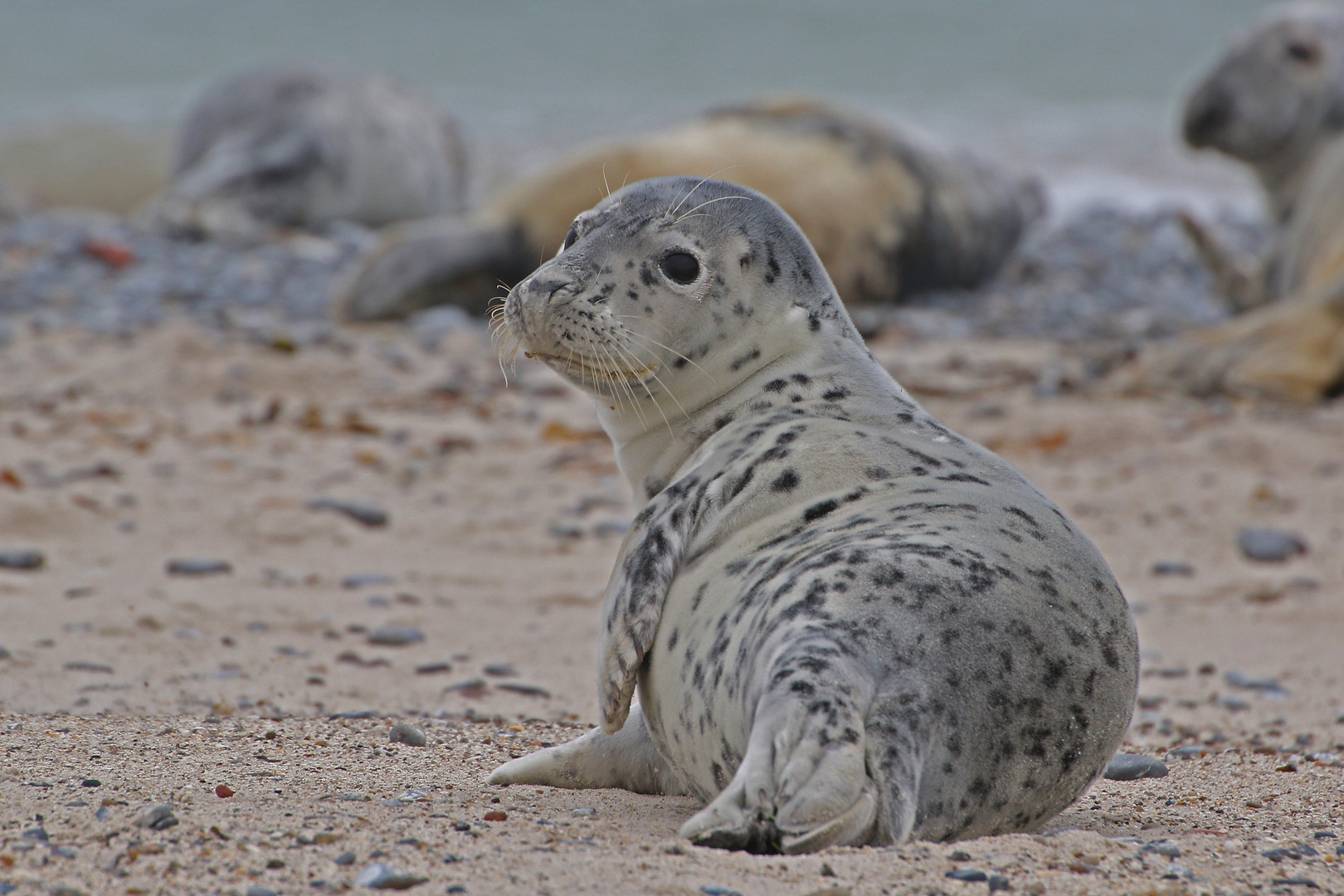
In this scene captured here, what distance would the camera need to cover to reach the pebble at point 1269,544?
5.16m

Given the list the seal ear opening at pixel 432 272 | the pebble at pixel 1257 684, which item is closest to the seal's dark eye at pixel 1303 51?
the seal ear opening at pixel 432 272

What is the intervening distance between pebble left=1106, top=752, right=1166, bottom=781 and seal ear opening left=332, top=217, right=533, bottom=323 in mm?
5861

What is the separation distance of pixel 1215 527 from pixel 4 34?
29127mm

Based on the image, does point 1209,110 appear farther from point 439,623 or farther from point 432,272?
point 439,623

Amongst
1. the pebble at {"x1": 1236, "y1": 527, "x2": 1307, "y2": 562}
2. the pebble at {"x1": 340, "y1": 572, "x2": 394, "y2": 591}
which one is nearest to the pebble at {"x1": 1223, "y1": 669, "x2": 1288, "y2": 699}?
the pebble at {"x1": 1236, "y1": 527, "x2": 1307, "y2": 562}

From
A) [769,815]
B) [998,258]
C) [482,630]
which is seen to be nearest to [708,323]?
[769,815]

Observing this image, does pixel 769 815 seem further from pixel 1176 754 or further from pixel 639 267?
pixel 1176 754

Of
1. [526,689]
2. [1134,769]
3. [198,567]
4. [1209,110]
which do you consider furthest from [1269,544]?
[1209,110]

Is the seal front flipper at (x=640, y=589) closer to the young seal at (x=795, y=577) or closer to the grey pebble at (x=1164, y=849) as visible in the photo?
the young seal at (x=795, y=577)

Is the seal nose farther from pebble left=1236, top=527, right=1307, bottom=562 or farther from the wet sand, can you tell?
pebble left=1236, top=527, right=1307, bottom=562

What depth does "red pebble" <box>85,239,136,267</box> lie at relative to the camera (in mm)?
9570

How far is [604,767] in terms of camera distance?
9.13 feet

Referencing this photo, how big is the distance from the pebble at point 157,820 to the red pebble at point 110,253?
315 inches

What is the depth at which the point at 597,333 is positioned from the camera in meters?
2.80
